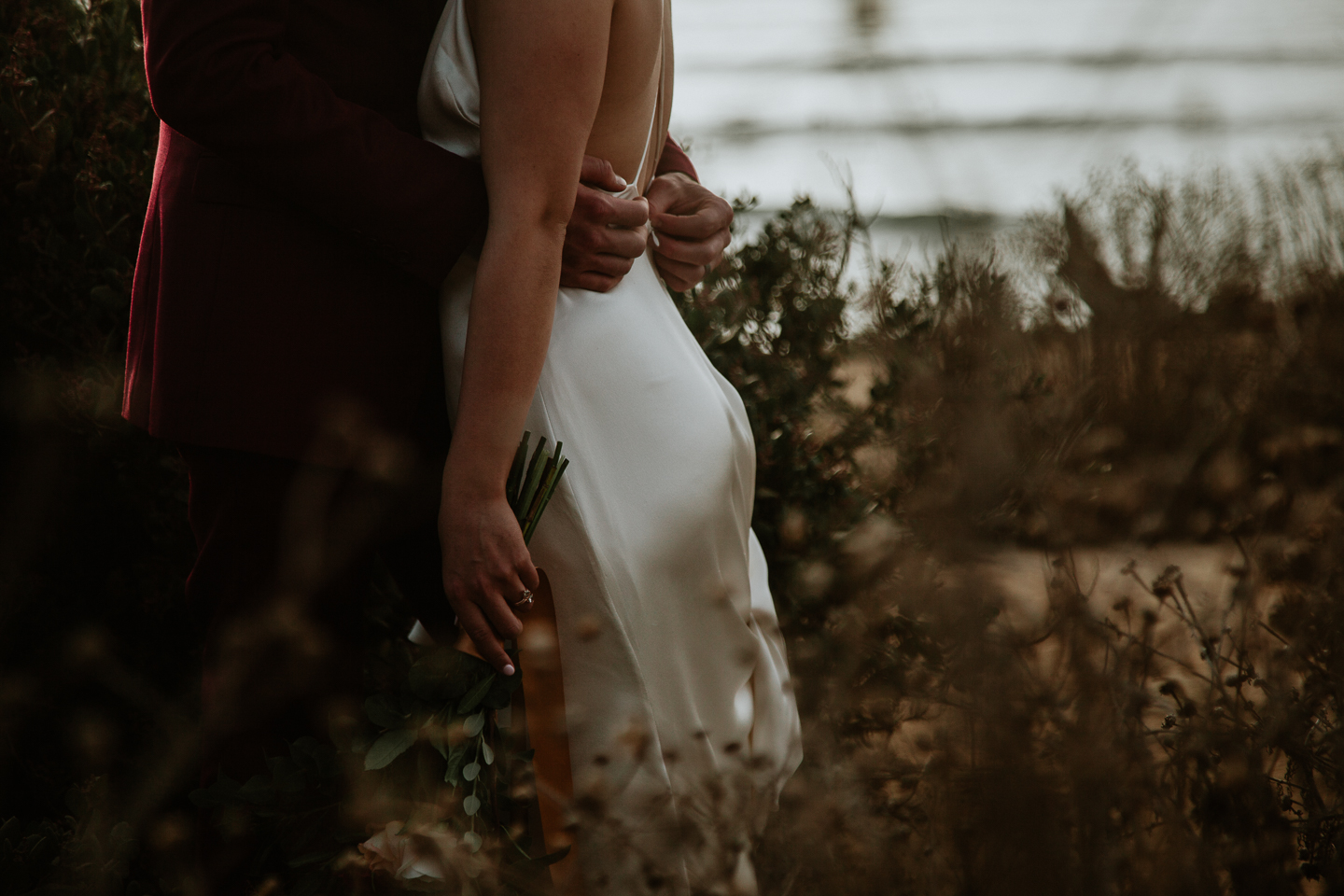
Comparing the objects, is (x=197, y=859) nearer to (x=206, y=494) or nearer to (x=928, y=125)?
(x=206, y=494)

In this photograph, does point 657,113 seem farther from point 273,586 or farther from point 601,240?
point 273,586

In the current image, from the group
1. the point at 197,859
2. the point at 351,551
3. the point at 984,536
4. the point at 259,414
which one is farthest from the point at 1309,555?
the point at 197,859

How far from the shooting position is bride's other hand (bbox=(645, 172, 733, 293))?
153cm

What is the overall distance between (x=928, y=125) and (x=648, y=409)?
577mm

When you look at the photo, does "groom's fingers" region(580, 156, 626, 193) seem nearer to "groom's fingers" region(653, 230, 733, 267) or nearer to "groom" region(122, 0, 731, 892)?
"groom" region(122, 0, 731, 892)

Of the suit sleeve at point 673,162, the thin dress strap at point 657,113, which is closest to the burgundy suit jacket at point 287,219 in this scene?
the thin dress strap at point 657,113

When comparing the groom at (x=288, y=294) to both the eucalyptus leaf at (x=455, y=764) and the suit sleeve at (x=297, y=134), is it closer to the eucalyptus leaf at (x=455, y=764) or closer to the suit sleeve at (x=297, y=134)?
the suit sleeve at (x=297, y=134)

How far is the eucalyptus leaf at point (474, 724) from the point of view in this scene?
3.92 feet

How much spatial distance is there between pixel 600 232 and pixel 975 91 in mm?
1071

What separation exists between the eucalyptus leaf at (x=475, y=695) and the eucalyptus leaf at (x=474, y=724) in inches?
0.5

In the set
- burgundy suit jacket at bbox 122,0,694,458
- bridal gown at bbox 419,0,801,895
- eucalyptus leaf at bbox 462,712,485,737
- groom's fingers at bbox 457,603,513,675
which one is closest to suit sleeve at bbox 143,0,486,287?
burgundy suit jacket at bbox 122,0,694,458

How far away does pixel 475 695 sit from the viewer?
1216 mm

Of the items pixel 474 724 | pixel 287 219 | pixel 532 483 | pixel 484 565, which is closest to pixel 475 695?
pixel 474 724

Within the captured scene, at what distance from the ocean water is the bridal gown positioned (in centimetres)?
45
